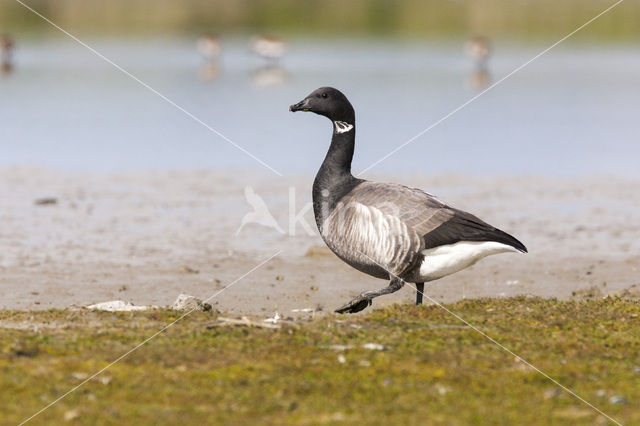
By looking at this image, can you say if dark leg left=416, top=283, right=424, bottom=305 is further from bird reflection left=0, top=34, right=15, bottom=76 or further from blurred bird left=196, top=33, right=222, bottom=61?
blurred bird left=196, top=33, right=222, bottom=61

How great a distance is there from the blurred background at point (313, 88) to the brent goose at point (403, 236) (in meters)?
12.0

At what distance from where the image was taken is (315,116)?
109 feet

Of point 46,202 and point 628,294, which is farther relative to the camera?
point 46,202

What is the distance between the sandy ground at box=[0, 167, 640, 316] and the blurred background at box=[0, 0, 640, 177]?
6.55ft

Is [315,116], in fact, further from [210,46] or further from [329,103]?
[210,46]

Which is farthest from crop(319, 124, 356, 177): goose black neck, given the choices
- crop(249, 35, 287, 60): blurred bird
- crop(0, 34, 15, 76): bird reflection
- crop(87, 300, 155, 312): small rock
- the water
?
crop(249, 35, 287, 60): blurred bird

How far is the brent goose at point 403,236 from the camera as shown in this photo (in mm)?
9555

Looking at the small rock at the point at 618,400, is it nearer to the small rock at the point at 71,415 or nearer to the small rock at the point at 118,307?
the small rock at the point at 71,415

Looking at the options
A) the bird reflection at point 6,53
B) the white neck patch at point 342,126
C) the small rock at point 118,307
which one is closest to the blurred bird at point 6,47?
A: the bird reflection at point 6,53

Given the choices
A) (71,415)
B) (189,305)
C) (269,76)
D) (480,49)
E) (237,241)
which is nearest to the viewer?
(71,415)

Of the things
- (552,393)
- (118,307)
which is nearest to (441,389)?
(552,393)

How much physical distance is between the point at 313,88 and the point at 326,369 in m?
31.2

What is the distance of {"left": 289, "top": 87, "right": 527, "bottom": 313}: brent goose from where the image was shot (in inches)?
376

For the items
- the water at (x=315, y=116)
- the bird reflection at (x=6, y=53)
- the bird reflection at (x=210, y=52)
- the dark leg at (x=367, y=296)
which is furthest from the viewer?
the bird reflection at (x=210, y=52)
